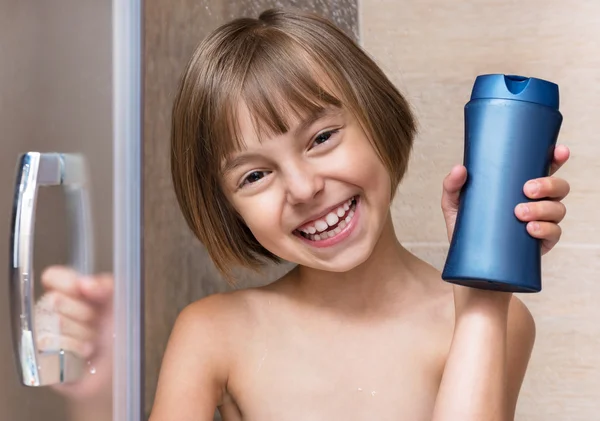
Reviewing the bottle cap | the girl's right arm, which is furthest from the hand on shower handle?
the bottle cap

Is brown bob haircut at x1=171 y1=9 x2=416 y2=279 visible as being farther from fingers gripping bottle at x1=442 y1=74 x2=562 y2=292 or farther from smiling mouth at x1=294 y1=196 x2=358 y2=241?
fingers gripping bottle at x1=442 y1=74 x2=562 y2=292

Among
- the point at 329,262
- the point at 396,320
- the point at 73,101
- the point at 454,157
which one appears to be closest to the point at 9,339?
the point at 73,101

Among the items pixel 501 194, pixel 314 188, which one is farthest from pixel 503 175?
pixel 314 188

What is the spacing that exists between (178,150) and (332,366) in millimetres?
281

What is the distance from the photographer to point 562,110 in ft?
3.41

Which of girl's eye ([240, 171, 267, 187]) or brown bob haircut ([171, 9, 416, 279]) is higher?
brown bob haircut ([171, 9, 416, 279])

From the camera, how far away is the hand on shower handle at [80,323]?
0.67 meters

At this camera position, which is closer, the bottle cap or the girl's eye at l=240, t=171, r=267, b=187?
the bottle cap

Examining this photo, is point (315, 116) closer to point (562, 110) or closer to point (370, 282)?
point (370, 282)

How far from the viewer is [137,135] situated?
73 centimetres

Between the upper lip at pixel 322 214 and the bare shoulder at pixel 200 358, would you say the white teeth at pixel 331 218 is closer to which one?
the upper lip at pixel 322 214

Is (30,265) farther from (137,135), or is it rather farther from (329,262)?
(329,262)

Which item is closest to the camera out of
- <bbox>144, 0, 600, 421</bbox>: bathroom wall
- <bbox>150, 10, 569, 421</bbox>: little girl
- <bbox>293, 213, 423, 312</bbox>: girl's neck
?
<bbox>150, 10, 569, 421</bbox>: little girl

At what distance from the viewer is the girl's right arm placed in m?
0.82
